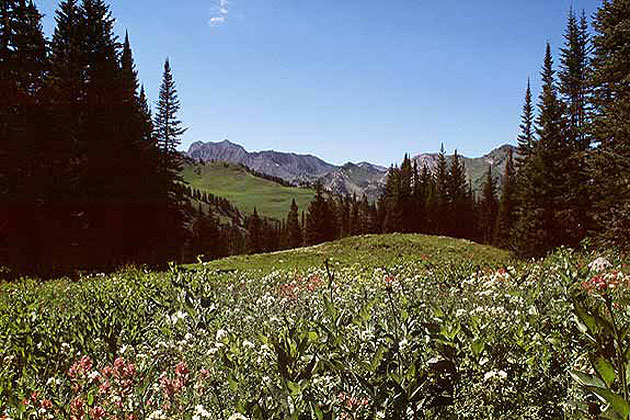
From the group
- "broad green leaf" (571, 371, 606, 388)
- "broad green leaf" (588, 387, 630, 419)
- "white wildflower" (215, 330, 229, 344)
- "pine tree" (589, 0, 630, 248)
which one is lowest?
"white wildflower" (215, 330, 229, 344)

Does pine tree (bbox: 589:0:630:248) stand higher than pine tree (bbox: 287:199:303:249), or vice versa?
pine tree (bbox: 589:0:630:248)

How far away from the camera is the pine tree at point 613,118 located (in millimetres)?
22094

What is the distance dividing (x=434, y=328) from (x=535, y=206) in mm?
35625

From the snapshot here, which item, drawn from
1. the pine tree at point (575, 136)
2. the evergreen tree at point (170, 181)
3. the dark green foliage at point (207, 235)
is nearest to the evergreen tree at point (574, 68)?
the pine tree at point (575, 136)

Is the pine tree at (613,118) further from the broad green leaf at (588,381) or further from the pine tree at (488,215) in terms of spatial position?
the pine tree at (488,215)

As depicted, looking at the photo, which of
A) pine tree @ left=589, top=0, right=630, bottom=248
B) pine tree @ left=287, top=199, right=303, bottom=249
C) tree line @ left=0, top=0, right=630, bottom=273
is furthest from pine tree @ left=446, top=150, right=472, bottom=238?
pine tree @ left=589, top=0, right=630, bottom=248

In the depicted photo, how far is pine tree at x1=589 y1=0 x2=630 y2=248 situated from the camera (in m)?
22.1

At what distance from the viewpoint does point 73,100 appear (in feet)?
91.0

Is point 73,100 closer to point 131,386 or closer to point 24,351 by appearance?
point 24,351

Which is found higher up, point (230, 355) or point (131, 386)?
point (230, 355)

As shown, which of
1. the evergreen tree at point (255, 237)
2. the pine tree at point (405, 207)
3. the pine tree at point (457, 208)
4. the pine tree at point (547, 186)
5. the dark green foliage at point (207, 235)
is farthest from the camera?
the evergreen tree at point (255, 237)

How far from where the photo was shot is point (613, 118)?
2298 centimetres

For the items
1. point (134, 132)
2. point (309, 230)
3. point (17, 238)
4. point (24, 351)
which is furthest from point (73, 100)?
point (309, 230)

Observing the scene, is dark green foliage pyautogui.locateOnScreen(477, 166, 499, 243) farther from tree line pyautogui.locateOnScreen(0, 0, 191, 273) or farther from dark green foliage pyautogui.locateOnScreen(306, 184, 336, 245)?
tree line pyautogui.locateOnScreen(0, 0, 191, 273)
